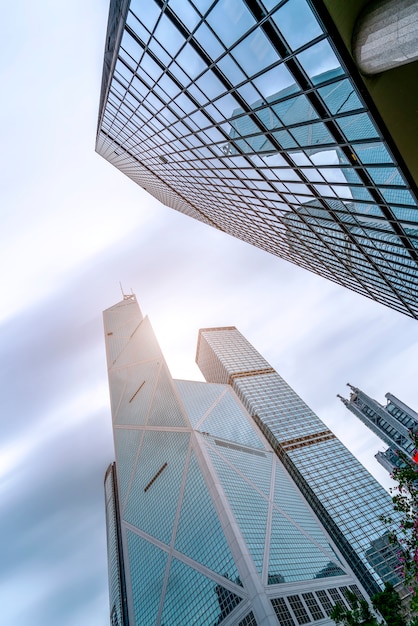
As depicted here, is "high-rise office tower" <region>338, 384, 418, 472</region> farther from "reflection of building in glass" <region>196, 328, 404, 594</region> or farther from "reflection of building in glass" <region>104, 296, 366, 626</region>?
"reflection of building in glass" <region>104, 296, 366, 626</region>

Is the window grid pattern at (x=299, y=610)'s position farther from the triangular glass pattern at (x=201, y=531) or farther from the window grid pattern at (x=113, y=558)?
the window grid pattern at (x=113, y=558)

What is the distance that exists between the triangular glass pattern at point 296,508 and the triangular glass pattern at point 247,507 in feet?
22.9

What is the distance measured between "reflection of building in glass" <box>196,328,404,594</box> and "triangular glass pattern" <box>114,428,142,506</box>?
44.7 m

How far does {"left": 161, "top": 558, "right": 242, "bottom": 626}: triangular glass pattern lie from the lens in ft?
188

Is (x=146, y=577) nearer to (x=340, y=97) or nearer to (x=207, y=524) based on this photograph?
(x=207, y=524)

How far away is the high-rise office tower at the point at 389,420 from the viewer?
11788 centimetres

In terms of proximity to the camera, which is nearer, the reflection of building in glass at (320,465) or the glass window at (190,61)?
the glass window at (190,61)

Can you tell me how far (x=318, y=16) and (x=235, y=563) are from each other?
67.4 meters

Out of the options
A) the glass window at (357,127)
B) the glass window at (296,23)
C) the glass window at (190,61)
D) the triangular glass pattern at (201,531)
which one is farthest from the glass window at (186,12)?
the triangular glass pattern at (201,531)

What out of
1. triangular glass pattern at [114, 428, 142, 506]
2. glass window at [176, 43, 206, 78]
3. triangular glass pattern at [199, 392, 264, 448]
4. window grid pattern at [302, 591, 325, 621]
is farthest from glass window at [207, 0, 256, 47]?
triangular glass pattern at [114, 428, 142, 506]

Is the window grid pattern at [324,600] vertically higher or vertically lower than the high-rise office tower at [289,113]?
lower

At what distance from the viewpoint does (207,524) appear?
2687 inches

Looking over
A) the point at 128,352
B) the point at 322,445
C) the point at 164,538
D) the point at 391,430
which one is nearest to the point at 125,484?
the point at 164,538

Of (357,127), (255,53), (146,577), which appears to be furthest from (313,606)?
(255,53)
